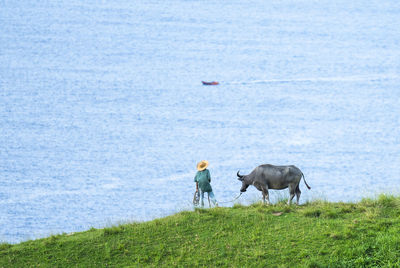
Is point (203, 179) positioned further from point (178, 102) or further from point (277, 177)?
point (178, 102)

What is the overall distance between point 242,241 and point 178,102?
7978 centimetres

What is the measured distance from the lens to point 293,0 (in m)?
142

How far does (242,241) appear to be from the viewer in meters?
20.1

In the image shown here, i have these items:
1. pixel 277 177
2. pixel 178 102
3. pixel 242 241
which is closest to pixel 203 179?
pixel 277 177

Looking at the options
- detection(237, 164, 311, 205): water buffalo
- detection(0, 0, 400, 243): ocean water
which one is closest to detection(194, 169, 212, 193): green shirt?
detection(237, 164, 311, 205): water buffalo

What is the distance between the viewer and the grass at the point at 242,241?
19.1m

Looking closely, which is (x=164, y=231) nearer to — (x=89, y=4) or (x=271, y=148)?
(x=271, y=148)

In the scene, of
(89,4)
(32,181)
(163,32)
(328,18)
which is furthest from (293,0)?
(32,181)

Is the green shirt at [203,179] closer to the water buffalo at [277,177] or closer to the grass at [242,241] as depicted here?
the grass at [242,241]

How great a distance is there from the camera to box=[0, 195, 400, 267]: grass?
1906 centimetres

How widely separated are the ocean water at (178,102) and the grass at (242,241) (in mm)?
31756

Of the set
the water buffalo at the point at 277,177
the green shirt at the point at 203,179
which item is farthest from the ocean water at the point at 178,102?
the water buffalo at the point at 277,177

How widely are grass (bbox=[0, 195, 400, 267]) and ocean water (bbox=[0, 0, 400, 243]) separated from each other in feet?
104

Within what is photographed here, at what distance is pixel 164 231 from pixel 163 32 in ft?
345
